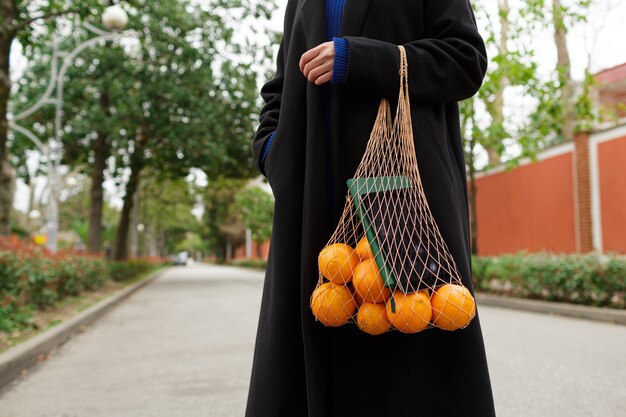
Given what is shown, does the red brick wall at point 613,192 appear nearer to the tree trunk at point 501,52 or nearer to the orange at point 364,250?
the tree trunk at point 501,52

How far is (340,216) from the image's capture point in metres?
1.43

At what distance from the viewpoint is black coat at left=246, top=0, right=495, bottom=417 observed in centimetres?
135

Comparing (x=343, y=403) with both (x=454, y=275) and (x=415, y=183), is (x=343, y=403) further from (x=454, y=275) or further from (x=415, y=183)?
(x=415, y=183)

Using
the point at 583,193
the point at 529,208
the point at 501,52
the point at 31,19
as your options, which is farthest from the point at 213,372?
the point at 529,208

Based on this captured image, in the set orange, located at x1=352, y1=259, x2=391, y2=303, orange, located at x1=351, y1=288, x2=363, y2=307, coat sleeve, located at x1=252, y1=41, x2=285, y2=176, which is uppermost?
coat sleeve, located at x1=252, y1=41, x2=285, y2=176

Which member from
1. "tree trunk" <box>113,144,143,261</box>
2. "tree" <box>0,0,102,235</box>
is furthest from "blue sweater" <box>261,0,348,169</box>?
"tree trunk" <box>113,144,143,261</box>

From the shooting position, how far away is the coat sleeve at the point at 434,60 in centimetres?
138

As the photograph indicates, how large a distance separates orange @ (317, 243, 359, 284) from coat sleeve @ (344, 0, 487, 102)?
432 millimetres

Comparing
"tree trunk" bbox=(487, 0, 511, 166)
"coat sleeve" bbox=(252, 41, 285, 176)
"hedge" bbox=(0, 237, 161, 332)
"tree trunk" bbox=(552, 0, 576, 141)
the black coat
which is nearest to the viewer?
the black coat

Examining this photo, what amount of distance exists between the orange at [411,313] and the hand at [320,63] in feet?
1.91

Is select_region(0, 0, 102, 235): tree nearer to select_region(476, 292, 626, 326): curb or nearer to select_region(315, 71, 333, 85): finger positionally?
select_region(315, 71, 333, 85): finger

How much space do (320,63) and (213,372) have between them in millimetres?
3663

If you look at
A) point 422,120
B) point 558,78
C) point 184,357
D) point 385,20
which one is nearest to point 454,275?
point 422,120

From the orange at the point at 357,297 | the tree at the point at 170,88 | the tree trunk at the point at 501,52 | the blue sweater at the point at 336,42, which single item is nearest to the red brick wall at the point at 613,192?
the tree trunk at the point at 501,52
